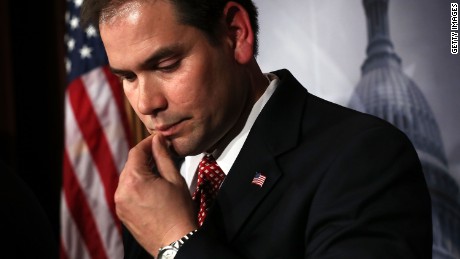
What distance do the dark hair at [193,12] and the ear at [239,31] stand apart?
0.02 meters

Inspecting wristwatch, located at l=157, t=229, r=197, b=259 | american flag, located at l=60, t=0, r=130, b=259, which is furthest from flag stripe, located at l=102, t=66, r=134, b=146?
wristwatch, located at l=157, t=229, r=197, b=259

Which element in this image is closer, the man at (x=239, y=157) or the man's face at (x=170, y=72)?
the man at (x=239, y=157)

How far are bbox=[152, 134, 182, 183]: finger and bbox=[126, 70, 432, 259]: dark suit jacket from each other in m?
0.11

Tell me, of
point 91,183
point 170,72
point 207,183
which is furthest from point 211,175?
point 91,183

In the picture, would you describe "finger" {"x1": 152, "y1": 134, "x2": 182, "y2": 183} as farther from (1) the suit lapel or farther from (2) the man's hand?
(1) the suit lapel

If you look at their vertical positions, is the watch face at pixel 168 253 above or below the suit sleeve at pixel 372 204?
below

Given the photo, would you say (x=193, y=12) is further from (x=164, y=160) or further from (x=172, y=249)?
(x=172, y=249)

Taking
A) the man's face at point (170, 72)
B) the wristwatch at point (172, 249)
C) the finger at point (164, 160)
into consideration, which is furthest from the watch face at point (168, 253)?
the man's face at point (170, 72)

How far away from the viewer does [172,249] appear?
1216mm

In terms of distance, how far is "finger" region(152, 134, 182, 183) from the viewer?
4.30 feet

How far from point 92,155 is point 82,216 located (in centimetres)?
24

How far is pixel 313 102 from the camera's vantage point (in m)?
1.48

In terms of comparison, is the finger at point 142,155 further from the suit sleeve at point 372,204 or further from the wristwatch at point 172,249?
the suit sleeve at point 372,204

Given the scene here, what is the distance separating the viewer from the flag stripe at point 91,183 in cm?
269
